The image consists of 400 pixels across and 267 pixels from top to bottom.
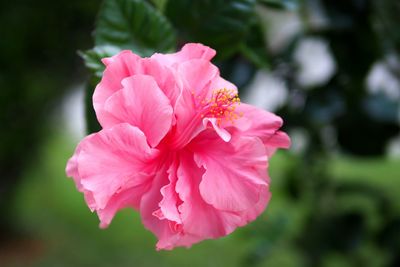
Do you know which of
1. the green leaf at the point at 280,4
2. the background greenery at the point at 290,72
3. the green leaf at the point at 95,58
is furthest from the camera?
the green leaf at the point at 280,4

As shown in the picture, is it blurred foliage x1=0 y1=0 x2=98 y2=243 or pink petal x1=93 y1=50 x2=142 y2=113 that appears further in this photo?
blurred foliage x1=0 y1=0 x2=98 y2=243

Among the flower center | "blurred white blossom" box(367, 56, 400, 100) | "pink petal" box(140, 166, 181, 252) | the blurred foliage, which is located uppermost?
the flower center

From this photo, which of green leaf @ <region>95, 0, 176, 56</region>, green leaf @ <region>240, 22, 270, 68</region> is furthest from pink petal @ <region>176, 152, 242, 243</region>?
green leaf @ <region>240, 22, 270, 68</region>

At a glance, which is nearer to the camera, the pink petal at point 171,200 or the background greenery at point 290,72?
the pink petal at point 171,200

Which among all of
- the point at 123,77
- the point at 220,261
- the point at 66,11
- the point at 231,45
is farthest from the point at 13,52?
the point at 220,261

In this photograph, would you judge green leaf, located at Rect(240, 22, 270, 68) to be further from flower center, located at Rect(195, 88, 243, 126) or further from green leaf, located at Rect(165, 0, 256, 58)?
flower center, located at Rect(195, 88, 243, 126)

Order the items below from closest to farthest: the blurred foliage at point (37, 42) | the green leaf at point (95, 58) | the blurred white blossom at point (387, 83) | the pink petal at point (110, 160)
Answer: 1. the pink petal at point (110, 160)
2. the green leaf at point (95, 58)
3. the blurred white blossom at point (387, 83)
4. the blurred foliage at point (37, 42)

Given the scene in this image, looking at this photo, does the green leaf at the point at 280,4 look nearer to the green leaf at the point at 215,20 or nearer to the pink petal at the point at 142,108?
the green leaf at the point at 215,20

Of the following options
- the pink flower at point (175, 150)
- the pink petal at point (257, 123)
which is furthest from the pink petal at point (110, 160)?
the pink petal at point (257, 123)

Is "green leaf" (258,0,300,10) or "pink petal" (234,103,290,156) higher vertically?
"pink petal" (234,103,290,156)
